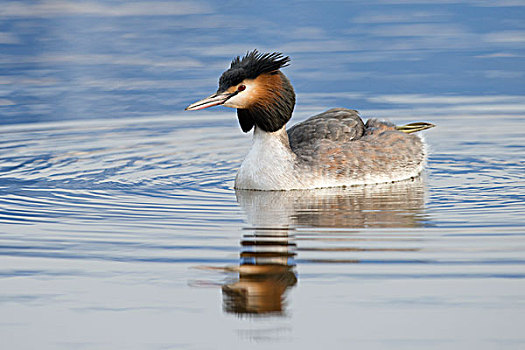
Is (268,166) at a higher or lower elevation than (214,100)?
A: lower

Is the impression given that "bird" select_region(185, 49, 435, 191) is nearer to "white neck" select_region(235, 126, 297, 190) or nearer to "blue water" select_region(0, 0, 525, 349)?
"white neck" select_region(235, 126, 297, 190)

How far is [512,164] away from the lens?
13578 millimetres

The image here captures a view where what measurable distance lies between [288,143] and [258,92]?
0.74 m

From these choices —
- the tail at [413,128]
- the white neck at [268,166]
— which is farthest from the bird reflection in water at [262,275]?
the tail at [413,128]

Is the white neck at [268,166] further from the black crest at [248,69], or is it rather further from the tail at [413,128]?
the tail at [413,128]

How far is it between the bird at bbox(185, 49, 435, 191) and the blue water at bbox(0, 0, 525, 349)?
0.25 meters

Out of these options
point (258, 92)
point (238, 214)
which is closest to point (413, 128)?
point (258, 92)

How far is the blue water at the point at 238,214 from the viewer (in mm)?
7289

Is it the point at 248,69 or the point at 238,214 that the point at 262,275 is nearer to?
the point at 238,214

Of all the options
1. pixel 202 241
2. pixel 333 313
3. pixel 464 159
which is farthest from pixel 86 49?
pixel 333 313

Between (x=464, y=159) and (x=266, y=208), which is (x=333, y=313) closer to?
(x=266, y=208)

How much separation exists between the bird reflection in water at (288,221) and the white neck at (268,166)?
102 mm

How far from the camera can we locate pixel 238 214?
428 inches

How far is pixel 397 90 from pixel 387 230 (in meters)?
9.78
